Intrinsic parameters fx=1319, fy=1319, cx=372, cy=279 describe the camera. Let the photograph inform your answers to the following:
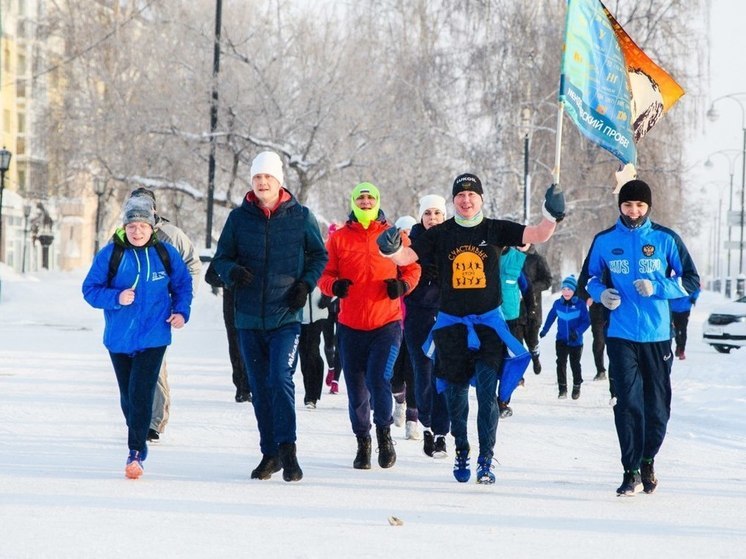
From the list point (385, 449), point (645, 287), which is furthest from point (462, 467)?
point (645, 287)

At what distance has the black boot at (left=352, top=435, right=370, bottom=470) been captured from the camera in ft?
26.2

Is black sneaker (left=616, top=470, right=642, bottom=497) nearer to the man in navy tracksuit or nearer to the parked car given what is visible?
the man in navy tracksuit

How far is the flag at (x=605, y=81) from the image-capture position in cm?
1017

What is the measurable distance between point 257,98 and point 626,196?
2655 cm

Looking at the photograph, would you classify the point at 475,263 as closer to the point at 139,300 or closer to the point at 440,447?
the point at 440,447

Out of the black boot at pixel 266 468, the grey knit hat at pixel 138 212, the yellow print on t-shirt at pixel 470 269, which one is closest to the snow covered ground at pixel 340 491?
the black boot at pixel 266 468

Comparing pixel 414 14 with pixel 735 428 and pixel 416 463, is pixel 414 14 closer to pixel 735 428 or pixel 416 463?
pixel 735 428

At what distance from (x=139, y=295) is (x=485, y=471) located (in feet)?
7.27

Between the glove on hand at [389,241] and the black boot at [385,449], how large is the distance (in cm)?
129

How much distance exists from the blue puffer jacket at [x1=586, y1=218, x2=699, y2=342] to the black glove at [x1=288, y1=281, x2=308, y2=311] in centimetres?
163

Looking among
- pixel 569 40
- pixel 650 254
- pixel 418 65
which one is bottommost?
pixel 650 254

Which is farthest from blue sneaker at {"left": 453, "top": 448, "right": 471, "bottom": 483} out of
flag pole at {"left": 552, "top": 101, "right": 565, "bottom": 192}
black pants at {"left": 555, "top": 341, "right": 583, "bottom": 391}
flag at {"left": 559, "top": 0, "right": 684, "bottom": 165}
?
black pants at {"left": 555, "top": 341, "right": 583, "bottom": 391}

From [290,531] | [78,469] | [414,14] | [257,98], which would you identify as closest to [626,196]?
[290,531]

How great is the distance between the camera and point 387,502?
6.77m
